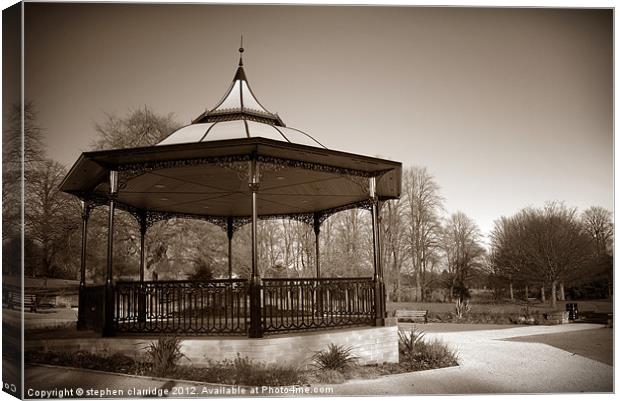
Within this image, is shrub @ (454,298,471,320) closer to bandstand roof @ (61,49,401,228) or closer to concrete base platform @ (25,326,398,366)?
bandstand roof @ (61,49,401,228)

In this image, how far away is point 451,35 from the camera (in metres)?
9.94

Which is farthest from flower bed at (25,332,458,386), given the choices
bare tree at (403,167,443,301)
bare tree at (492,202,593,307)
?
bare tree at (403,167,443,301)

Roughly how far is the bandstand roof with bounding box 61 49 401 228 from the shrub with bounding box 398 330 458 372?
10.9 ft

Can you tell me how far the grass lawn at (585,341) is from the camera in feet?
32.4

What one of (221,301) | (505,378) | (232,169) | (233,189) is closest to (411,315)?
(233,189)

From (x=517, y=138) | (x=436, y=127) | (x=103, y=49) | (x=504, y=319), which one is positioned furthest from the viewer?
(x=504, y=319)

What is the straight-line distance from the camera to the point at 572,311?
15.0 metres

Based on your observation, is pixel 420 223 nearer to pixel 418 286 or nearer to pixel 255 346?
pixel 418 286

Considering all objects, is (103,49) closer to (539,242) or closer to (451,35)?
(451,35)

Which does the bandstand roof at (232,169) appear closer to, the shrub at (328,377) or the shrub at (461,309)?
the shrub at (328,377)

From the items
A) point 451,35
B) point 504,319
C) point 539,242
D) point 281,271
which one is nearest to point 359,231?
point 281,271

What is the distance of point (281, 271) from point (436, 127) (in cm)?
1317

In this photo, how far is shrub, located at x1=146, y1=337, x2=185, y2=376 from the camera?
27.6ft

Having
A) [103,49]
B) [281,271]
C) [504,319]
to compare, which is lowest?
[504,319]
